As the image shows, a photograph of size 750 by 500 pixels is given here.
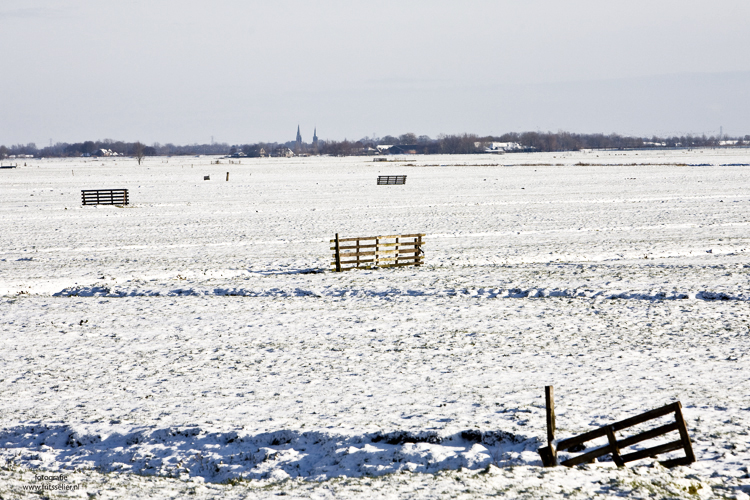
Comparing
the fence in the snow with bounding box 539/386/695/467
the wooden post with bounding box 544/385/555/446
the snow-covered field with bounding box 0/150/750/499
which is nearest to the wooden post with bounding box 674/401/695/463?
the fence in the snow with bounding box 539/386/695/467

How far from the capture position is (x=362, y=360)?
15281mm

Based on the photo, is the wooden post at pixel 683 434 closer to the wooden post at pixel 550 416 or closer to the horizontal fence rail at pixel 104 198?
the wooden post at pixel 550 416

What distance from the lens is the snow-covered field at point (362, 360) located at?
10.0 m

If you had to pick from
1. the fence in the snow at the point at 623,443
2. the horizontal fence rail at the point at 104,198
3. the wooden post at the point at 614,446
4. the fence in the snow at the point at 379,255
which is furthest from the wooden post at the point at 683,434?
the horizontal fence rail at the point at 104,198

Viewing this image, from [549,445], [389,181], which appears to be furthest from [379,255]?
[389,181]

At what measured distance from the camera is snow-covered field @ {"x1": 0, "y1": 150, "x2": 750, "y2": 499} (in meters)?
10.0

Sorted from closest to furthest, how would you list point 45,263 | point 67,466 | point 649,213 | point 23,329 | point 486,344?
point 67,466 < point 486,344 < point 23,329 < point 45,263 < point 649,213

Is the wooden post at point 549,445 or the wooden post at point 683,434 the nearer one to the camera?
the wooden post at point 683,434

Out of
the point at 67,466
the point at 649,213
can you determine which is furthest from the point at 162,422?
the point at 649,213

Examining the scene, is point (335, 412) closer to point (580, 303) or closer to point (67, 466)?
point (67, 466)

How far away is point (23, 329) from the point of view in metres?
18.2

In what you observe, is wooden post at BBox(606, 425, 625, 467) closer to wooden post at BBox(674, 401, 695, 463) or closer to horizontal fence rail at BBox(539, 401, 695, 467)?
horizontal fence rail at BBox(539, 401, 695, 467)

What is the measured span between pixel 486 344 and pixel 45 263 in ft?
65.0

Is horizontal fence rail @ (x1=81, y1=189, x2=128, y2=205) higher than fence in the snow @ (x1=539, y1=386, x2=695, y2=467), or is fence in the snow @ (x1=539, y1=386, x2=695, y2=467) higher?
horizontal fence rail @ (x1=81, y1=189, x2=128, y2=205)
